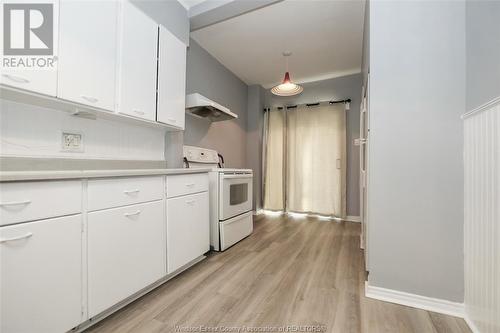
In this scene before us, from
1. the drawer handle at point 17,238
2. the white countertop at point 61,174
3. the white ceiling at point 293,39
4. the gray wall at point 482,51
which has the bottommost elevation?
the drawer handle at point 17,238

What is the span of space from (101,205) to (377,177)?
1704mm

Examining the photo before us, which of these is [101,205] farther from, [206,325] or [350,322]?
[350,322]

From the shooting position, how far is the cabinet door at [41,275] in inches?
32.8

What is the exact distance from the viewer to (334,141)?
3684mm

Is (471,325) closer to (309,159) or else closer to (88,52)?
(88,52)

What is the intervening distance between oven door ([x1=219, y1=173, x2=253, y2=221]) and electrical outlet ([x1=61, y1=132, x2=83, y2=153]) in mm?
1189

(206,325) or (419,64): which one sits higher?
(419,64)

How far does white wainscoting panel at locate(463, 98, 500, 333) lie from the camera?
967 millimetres

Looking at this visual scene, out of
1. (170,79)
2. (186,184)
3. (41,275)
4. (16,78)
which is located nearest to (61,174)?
(41,275)

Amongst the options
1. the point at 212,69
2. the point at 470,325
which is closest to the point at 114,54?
the point at 212,69

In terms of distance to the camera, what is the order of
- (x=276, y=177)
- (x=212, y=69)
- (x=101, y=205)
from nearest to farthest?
(x=101, y=205)
(x=212, y=69)
(x=276, y=177)

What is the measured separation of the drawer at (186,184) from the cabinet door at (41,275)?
0.64 metres

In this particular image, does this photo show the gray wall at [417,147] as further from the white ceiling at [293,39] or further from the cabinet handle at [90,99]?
the cabinet handle at [90,99]

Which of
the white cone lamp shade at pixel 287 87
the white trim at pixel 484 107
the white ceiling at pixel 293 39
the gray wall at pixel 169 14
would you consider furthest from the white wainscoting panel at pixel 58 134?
the white trim at pixel 484 107
